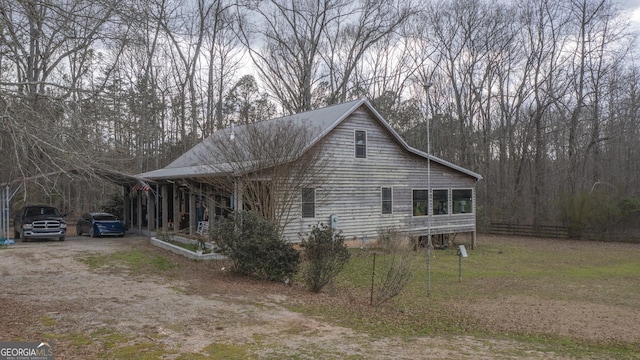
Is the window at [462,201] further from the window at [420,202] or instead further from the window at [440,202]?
the window at [420,202]

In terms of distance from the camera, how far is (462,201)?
2400 centimetres

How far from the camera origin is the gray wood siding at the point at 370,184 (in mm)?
18875

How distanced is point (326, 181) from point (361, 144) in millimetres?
2642

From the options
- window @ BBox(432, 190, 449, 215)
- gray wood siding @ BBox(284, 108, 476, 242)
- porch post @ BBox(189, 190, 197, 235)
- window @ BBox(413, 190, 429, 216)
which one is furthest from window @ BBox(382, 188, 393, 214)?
porch post @ BBox(189, 190, 197, 235)

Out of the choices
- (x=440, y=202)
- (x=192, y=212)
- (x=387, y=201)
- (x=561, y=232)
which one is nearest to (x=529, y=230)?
(x=561, y=232)

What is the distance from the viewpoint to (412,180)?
866 inches

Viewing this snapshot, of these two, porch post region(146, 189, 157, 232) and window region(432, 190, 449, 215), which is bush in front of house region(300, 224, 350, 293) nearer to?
window region(432, 190, 449, 215)

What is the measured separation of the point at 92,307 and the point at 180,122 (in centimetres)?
2848

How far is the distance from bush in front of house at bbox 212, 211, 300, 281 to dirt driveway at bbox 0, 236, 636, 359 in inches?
19.7

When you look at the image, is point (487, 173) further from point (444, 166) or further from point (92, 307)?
point (92, 307)

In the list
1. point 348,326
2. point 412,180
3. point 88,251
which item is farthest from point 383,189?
point 348,326

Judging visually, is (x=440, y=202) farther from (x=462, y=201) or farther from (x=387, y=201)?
(x=387, y=201)

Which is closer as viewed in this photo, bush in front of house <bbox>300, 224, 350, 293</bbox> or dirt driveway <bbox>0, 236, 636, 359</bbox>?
dirt driveway <bbox>0, 236, 636, 359</bbox>

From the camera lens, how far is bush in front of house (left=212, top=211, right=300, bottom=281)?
39.8 feet
